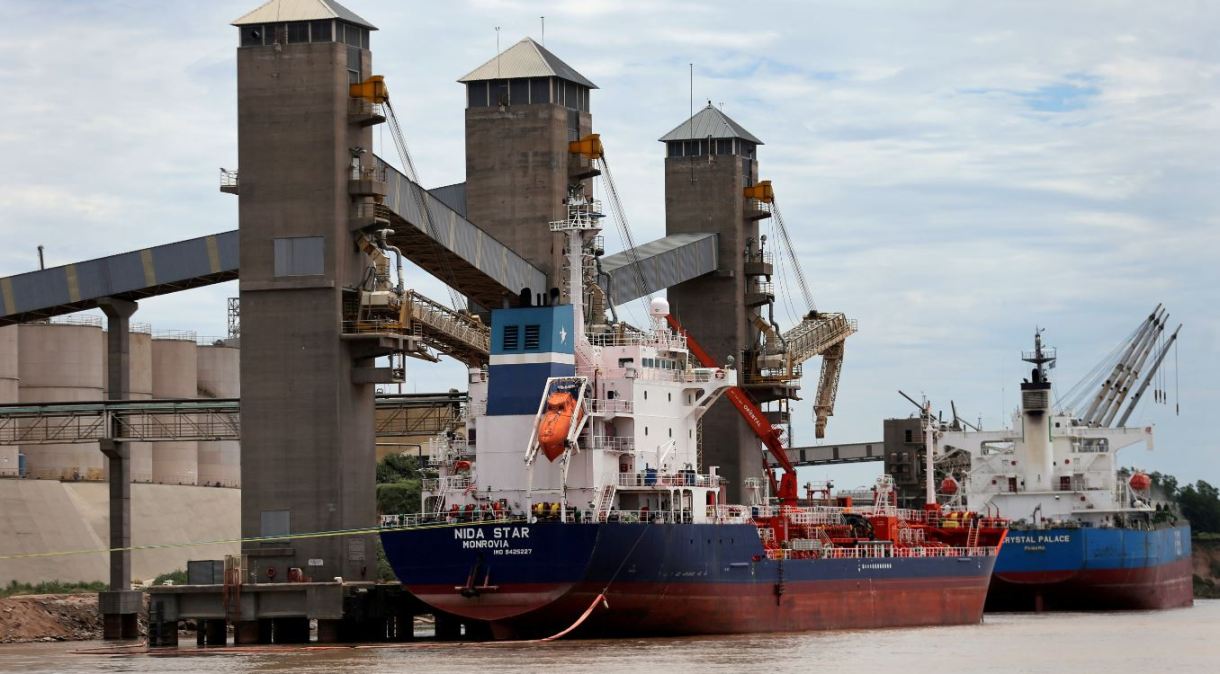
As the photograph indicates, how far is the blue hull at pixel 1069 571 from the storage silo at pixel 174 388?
38.3 meters

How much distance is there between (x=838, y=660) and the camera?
47.1 meters

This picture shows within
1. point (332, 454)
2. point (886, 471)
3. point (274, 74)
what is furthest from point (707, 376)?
point (886, 471)

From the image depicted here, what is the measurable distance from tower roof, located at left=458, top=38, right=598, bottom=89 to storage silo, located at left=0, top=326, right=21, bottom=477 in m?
24.6

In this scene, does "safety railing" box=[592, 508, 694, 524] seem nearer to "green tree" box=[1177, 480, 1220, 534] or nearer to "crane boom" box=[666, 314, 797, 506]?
"crane boom" box=[666, 314, 797, 506]

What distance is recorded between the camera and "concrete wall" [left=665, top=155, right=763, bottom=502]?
8438cm

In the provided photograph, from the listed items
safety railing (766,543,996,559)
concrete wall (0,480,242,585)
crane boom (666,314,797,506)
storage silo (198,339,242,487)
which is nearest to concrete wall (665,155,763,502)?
crane boom (666,314,797,506)

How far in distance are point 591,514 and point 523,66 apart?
2392 cm

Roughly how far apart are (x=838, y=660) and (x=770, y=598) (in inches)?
371

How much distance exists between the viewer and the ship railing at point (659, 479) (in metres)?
54.0

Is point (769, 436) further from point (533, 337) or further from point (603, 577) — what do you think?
point (603, 577)

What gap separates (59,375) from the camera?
3423 inches

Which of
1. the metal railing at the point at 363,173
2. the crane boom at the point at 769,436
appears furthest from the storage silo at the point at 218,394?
the metal railing at the point at 363,173

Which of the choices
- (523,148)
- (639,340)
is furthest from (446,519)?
(523,148)

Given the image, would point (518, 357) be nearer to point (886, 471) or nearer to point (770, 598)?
point (770, 598)
